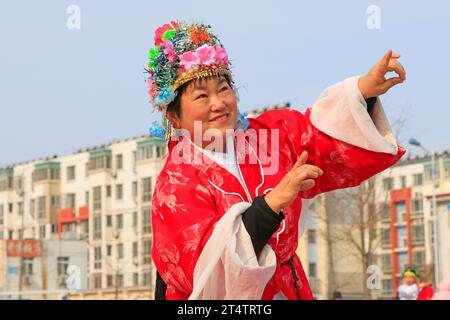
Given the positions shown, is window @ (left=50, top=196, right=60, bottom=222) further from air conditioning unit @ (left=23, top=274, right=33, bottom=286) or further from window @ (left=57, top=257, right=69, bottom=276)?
window @ (left=57, top=257, right=69, bottom=276)

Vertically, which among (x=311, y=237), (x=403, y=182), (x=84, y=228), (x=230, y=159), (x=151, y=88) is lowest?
(x=230, y=159)

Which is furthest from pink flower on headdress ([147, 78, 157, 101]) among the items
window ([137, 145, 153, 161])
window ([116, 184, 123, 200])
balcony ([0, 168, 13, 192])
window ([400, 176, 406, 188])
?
balcony ([0, 168, 13, 192])

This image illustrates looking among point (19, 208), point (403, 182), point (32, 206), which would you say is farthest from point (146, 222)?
point (403, 182)

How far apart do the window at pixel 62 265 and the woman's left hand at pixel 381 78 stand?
45.0 metres

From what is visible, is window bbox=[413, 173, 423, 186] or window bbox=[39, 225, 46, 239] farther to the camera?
window bbox=[39, 225, 46, 239]

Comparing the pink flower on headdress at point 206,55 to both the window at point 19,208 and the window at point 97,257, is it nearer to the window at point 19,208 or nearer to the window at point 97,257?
the window at point 97,257

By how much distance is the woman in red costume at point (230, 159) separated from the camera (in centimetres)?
314

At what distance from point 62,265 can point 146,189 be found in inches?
249

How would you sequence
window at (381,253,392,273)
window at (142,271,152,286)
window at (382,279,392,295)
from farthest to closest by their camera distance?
1. window at (381,253,392,273)
2. window at (382,279,392,295)
3. window at (142,271,152,286)

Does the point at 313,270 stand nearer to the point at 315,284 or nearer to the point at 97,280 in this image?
the point at 315,284

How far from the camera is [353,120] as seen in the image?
3521mm

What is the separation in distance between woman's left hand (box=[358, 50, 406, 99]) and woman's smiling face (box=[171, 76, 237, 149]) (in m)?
0.44

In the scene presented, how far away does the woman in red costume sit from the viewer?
10.3 feet
